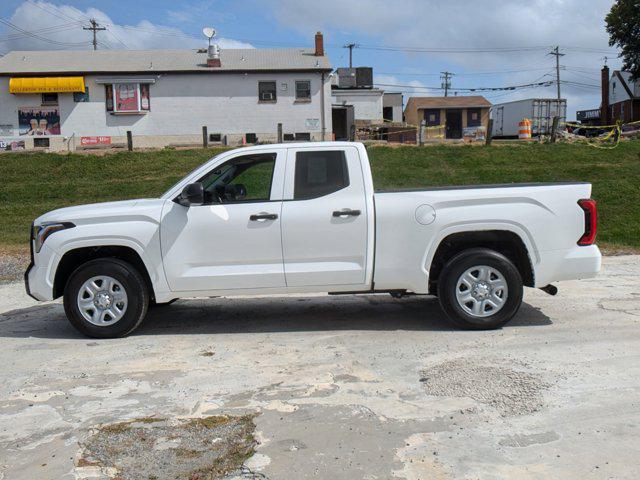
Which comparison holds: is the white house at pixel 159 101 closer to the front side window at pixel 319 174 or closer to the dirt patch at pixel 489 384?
the front side window at pixel 319 174

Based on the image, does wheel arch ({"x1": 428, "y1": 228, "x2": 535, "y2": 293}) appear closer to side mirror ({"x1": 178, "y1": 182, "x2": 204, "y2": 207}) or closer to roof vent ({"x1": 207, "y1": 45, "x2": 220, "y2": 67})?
side mirror ({"x1": 178, "y1": 182, "x2": 204, "y2": 207})

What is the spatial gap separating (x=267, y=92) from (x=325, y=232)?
2988 cm

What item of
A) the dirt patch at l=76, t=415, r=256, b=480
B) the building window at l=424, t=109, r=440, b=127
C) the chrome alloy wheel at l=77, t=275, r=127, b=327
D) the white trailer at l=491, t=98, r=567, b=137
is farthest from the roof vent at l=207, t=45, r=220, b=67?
the dirt patch at l=76, t=415, r=256, b=480

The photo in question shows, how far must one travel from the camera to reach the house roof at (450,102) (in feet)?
204

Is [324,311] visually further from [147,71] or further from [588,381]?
[147,71]

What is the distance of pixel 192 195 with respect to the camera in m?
6.25

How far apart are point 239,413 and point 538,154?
67.0 feet

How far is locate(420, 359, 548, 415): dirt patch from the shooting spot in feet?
14.8

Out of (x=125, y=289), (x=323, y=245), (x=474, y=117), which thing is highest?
(x=474, y=117)

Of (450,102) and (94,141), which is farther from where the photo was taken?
(450,102)

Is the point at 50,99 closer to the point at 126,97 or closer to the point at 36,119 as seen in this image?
the point at 36,119

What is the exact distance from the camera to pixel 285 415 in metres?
4.42

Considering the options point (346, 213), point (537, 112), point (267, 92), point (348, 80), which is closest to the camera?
point (346, 213)

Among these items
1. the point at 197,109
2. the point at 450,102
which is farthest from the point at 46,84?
the point at 450,102
